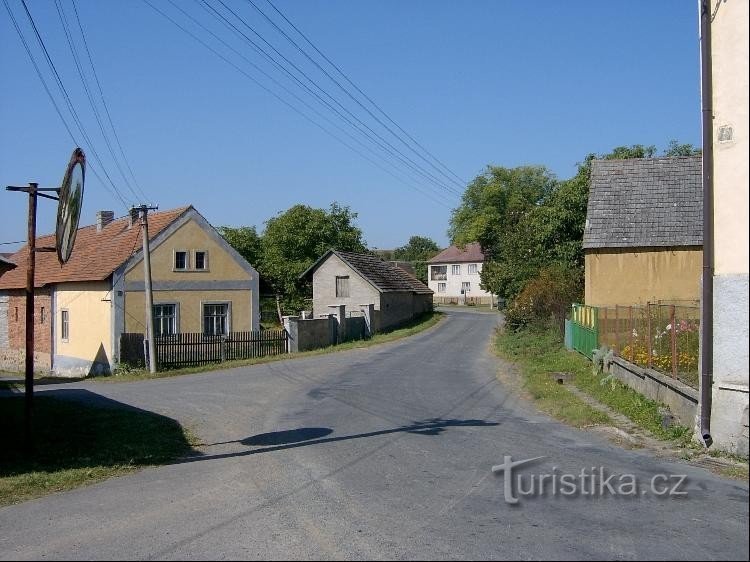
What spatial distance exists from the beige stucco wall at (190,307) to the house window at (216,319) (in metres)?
0.19

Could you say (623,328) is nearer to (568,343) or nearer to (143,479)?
(568,343)

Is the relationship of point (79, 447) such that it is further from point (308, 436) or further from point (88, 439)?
point (308, 436)

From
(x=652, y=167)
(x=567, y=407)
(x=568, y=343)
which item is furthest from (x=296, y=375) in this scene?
(x=652, y=167)

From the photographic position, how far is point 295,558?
18.4 ft

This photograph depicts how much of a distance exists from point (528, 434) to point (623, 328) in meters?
7.28

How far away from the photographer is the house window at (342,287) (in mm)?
44938

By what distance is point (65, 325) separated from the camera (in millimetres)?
33375

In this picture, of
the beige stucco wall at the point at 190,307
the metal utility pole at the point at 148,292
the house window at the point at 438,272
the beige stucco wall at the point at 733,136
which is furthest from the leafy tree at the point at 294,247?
the beige stucco wall at the point at 733,136

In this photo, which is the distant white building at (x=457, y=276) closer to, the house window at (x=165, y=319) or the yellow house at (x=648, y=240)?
the house window at (x=165, y=319)

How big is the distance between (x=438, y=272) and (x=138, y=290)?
67.8 m

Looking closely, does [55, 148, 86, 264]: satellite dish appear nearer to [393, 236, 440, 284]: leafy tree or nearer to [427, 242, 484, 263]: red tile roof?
[427, 242, 484, 263]: red tile roof

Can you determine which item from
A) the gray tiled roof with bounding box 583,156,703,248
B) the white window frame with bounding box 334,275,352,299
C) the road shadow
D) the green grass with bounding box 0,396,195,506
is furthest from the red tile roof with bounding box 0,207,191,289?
the road shadow

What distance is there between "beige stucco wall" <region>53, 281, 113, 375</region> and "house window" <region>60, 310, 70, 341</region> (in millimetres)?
114

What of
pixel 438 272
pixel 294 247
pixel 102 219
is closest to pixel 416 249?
pixel 438 272
